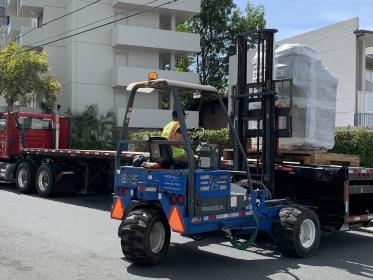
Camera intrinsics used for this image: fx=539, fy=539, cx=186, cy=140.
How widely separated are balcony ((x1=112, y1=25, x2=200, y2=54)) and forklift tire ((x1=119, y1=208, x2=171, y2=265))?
89.5 ft

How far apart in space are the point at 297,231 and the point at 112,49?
28429 mm

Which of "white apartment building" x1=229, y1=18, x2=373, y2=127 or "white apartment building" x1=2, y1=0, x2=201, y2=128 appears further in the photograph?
"white apartment building" x1=2, y1=0, x2=201, y2=128

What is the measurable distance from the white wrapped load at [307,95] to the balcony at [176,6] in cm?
2650

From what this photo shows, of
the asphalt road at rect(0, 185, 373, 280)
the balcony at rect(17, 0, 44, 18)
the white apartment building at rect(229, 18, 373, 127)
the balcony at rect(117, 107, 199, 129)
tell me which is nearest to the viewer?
the asphalt road at rect(0, 185, 373, 280)

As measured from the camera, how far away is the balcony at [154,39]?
110ft

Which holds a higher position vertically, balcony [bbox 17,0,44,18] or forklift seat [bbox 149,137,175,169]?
balcony [bbox 17,0,44,18]

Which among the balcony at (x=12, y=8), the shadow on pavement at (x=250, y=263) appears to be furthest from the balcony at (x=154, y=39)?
the shadow on pavement at (x=250, y=263)

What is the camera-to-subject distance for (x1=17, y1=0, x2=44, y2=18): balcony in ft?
119

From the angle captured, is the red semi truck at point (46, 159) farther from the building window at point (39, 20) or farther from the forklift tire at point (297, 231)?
the building window at point (39, 20)

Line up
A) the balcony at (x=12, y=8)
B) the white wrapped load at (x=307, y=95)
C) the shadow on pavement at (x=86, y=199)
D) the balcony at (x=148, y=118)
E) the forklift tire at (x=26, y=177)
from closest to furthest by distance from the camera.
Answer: the white wrapped load at (x=307, y=95)
the shadow on pavement at (x=86, y=199)
the forklift tire at (x=26, y=177)
the balcony at (x=148, y=118)
the balcony at (x=12, y=8)

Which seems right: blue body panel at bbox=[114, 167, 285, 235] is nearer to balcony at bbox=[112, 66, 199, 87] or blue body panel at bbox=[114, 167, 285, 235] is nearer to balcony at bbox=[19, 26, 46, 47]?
balcony at bbox=[112, 66, 199, 87]

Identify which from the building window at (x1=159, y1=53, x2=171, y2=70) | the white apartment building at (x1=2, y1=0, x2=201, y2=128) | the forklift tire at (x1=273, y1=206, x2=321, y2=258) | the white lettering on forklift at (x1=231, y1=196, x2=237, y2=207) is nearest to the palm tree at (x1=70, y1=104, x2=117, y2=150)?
the white apartment building at (x1=2, y1=0, x2=201, y2=128)

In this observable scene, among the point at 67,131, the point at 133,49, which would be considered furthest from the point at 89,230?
the point at 133,49

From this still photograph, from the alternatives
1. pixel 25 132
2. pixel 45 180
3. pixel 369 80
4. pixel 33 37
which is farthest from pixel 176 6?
pixel 45 180
